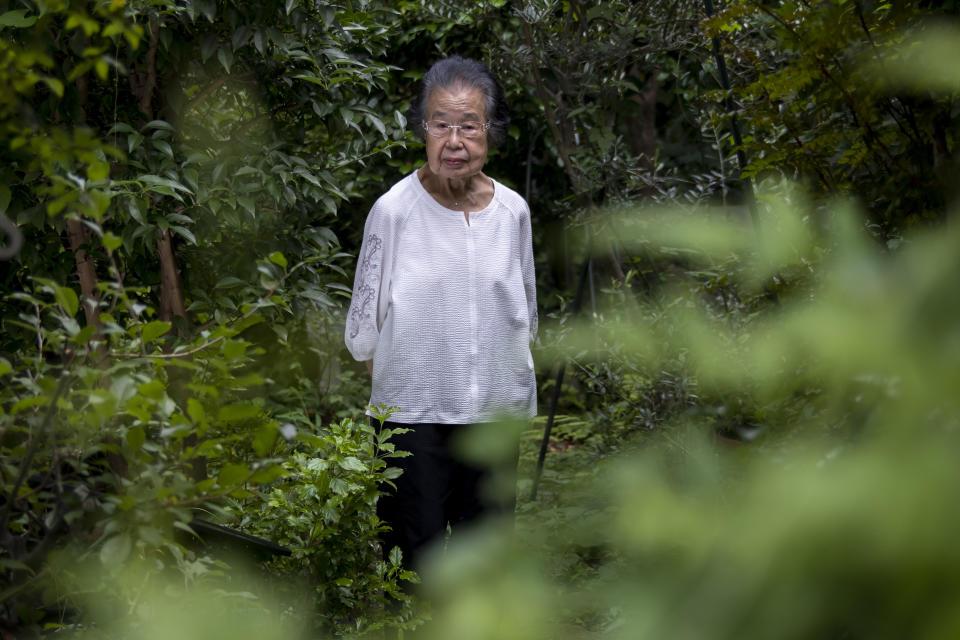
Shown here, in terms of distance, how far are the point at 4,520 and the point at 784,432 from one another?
0.83m

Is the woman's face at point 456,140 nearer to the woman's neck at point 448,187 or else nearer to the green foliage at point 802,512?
the woman's neck at point 448,187

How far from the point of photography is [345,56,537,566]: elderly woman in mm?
2693

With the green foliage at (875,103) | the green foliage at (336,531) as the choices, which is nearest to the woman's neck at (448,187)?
the green foliage at (336,531)

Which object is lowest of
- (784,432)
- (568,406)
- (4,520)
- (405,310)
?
(568,406)

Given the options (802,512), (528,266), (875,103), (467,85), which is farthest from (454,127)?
(802,512)

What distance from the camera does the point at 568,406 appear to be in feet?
21.6

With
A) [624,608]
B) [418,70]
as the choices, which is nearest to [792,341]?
[624,608]

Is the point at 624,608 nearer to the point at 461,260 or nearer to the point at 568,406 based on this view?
the point at 461,260

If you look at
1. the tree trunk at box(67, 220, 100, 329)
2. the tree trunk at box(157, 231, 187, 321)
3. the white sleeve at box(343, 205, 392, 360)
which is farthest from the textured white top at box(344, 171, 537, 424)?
the tree trunk at box(67, 220, 100, 329)

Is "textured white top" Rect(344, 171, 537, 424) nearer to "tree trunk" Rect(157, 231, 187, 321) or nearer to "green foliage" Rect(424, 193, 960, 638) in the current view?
"tree trunk" Rect(157, 231, 187, 321)

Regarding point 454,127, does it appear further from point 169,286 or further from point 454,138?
point 169,286

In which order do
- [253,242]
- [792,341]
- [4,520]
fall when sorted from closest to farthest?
[792,341] → [4,520] → [253,242]

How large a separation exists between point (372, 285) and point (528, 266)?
0.58 m

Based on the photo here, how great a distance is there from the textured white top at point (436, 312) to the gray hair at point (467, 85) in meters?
0.29
